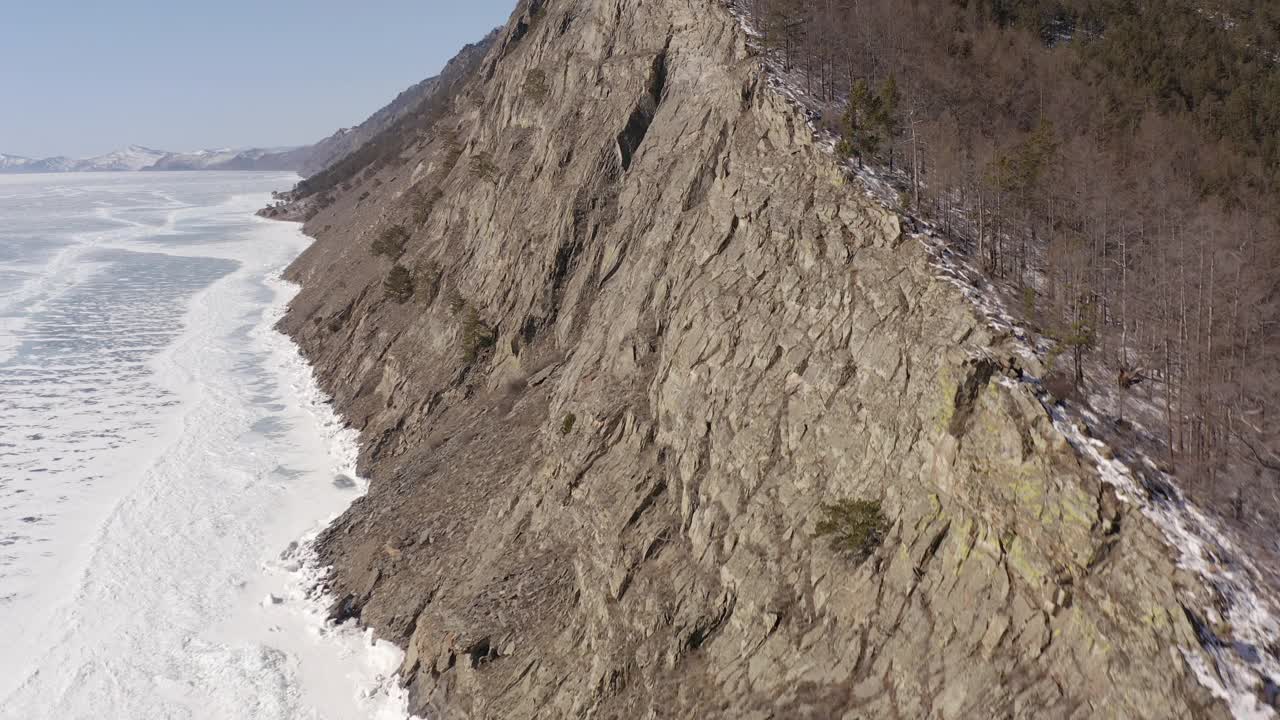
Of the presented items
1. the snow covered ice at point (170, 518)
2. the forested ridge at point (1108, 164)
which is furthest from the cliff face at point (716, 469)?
the forested ridge at point (1108, 164)

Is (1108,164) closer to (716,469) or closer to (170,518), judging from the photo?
(716,469)

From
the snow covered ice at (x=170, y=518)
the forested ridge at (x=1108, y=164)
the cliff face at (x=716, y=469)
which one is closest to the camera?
the cliff face at (x=716, y=469)

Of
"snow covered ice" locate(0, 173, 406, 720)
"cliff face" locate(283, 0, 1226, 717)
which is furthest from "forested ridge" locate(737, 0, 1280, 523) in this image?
"snow covered ice" locate(0, 173, 406, 720)

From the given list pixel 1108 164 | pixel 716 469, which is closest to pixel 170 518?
pixel 716 469

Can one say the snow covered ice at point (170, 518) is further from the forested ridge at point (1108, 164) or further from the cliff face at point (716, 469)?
the forested ridge at point (1108, 164)

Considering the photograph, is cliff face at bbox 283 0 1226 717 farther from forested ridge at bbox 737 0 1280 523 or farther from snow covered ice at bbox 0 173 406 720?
forested ridge at bbox 737 0 1280 523

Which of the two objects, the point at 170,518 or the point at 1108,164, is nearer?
the point at 1108,164

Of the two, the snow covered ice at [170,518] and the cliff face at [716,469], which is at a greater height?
the cliff face at [716,469]

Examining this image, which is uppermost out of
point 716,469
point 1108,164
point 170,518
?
point 1108,164
